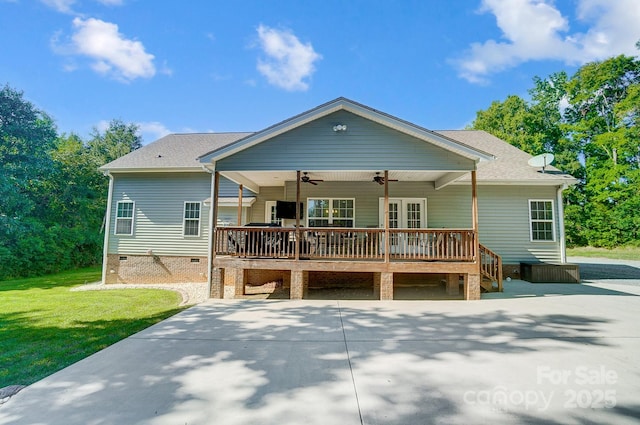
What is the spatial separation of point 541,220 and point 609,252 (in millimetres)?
16655

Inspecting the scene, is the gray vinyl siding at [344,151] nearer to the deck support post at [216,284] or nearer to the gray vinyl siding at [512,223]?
the deck support post at [216,284]

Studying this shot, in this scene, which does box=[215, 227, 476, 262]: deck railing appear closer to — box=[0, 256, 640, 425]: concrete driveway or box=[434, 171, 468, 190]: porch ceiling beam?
box=[434, 171, 468, 190]: porch ceiling beam

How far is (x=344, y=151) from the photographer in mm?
8117

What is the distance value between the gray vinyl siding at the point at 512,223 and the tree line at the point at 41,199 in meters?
20.8

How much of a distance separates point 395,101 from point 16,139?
21.2 m

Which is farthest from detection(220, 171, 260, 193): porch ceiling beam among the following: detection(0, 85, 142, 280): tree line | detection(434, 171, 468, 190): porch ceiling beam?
detection(0, 85, 142, 280): tree line

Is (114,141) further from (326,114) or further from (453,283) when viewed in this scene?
(453,283)

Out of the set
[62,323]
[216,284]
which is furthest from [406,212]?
[62,323]

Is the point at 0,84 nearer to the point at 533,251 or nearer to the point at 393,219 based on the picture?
the point at 393,219

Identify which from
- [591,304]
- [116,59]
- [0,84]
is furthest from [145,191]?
[591,304]

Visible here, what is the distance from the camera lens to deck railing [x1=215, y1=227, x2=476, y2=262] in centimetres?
806

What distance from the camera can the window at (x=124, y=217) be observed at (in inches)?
471

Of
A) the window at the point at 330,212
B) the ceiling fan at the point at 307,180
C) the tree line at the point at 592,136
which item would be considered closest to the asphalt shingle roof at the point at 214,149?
the ceiling fan at the point at 307,180

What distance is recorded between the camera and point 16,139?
49.4 feet
